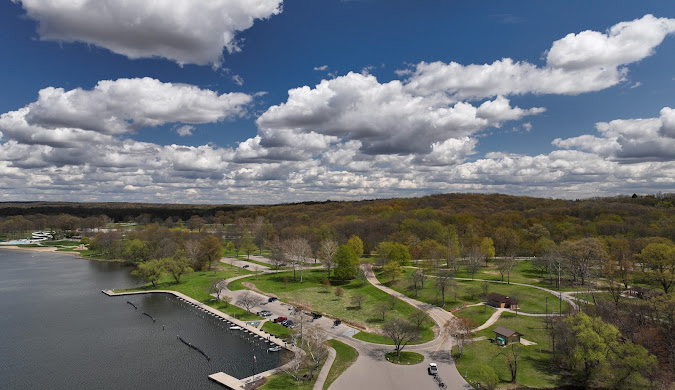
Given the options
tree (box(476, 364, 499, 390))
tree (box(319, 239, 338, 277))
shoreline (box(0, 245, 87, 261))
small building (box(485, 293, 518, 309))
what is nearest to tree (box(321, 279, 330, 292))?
tree (box(319, 239, 338, 277))

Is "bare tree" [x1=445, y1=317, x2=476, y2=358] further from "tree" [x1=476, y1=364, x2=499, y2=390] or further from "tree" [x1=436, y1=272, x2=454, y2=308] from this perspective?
"tree" [x1=436, y1=272, x2=454, y2=308]

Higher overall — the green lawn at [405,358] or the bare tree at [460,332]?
the bare tree at [460,332]

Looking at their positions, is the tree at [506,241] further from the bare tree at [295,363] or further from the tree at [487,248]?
the bare tree at [295,363]

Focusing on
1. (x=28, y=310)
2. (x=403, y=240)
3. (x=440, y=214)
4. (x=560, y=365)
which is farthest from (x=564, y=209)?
(x=28, y=310)

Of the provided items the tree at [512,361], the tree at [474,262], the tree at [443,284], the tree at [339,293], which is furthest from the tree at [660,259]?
the tree at [339,293]

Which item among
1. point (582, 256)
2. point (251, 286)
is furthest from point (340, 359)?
point (582, 256)
